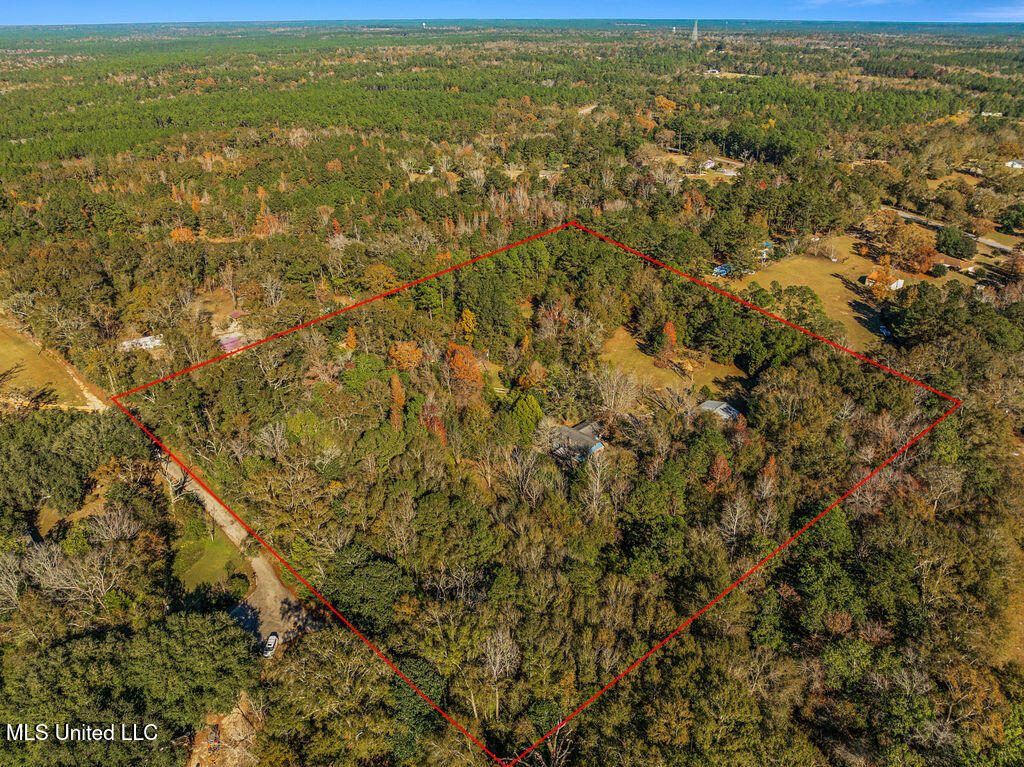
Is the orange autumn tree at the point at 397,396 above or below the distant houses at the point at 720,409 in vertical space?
above

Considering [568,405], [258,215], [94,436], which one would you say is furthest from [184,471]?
[258,215]

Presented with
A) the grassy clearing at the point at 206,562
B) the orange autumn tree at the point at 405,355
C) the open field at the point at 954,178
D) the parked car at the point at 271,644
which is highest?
the open field at the point at 954,178

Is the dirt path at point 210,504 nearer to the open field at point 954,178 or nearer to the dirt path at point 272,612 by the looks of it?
the dirt path at point 272,612

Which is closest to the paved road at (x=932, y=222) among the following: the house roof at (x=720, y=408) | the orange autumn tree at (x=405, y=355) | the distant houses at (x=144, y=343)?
the house roof at (x=720, y=408)

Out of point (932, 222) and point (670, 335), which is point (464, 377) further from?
point (932, 222)

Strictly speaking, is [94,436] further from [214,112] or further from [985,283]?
[214,112]

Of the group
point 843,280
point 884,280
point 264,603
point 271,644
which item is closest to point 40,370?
point 264,603
